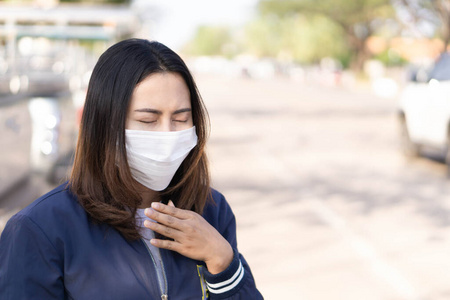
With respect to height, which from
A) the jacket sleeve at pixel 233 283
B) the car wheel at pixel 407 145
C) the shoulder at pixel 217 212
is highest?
the shoulder at pixel 217 212

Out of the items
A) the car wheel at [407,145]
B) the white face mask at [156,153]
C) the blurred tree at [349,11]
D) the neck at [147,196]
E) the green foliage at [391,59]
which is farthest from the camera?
the green foliage at [391,59]

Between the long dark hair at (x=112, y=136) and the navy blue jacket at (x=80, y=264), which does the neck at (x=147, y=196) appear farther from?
the navy blue jacket at (x=80, y=264)

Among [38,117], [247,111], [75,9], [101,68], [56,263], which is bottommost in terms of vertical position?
[247,111]

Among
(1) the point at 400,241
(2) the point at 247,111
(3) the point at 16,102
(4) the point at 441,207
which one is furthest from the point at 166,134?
(2) the point at 247,111

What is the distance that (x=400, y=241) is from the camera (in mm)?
6828

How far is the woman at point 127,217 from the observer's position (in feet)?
5.73

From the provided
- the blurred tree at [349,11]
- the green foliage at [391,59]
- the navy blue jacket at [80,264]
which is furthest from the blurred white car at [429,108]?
the green foliage at [391,59]

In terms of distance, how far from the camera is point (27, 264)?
1.72 metres

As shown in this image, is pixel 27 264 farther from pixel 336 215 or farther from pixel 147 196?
pixel 336 215

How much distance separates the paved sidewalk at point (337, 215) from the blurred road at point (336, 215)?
0.01 m

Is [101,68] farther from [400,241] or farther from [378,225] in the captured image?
[378,225]

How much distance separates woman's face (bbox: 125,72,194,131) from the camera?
1.90m

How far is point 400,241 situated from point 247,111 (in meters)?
19.1

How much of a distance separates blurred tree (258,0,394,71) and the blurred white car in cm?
3931
